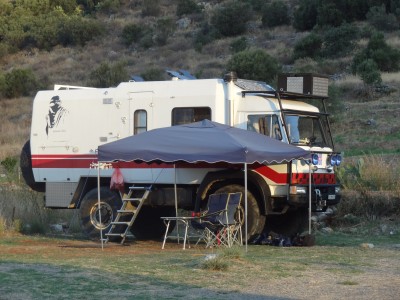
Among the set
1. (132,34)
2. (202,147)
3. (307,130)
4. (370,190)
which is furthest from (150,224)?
(132,34)

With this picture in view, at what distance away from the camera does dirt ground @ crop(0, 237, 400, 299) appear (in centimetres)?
1001

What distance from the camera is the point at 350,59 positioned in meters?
50.3

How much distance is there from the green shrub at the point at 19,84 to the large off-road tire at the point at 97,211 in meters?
37.0

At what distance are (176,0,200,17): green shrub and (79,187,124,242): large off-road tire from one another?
5465 centimetres

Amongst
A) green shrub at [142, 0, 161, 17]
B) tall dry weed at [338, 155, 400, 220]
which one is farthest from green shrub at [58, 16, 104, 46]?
tall dry weed at [338, 155, 400, 220]

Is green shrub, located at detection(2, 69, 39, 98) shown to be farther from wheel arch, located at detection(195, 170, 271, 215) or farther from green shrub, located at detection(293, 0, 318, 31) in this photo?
wheel arch, located at detection(195, 170, 271, 215)

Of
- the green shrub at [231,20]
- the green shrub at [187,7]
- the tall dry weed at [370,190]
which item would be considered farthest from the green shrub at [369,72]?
the green shrub at [187,7]

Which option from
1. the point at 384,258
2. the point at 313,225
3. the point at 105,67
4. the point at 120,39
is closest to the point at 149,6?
the point at 120,39

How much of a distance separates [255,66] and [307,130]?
26.6m

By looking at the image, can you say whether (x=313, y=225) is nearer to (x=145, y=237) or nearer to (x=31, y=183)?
(x=145, y=237)

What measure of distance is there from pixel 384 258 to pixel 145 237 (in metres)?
6.19

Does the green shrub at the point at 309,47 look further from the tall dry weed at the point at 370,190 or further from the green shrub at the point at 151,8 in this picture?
the tall dry weed at the point at 370,190

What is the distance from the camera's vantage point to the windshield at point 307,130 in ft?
52.8

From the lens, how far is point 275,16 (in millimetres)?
63219
